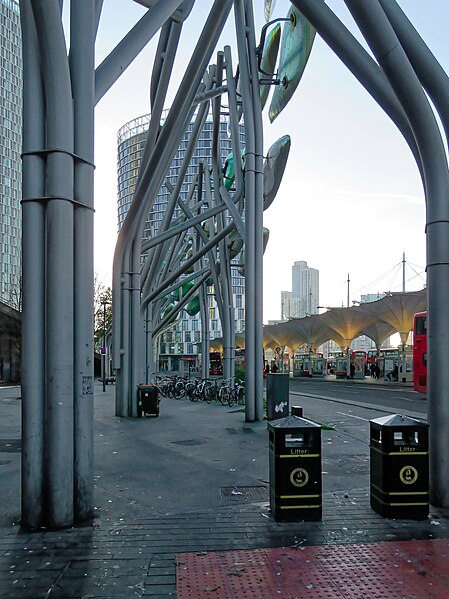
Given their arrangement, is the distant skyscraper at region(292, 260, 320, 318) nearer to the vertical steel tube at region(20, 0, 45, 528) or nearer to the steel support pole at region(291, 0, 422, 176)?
the steel support pole at region(291, 0, 422, 176)

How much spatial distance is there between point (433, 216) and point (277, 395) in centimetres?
960

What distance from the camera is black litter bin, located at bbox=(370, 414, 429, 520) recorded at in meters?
6.62

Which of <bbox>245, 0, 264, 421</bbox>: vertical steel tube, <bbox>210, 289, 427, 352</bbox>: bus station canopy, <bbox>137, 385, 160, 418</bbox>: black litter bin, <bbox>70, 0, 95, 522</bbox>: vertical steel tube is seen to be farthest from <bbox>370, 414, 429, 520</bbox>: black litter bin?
<bbox>210, 289, 427, 352</bbox>: bus station canopy

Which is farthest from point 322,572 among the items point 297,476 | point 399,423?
point 399,423

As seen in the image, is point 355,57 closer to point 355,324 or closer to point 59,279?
point 59,279

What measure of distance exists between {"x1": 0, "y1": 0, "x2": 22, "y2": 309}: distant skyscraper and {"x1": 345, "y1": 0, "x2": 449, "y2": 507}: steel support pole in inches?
4215

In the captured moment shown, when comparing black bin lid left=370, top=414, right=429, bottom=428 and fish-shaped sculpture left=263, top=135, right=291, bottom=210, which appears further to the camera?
fish-shaped sculpture left=263, top=135, right=291, bottom=210

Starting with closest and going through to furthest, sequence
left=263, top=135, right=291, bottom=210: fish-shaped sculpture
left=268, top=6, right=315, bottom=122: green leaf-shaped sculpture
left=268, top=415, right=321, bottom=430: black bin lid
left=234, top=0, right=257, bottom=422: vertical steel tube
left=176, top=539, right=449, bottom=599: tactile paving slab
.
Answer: left=176, top=539, right=449, bottom=599: tactile paving slab < left=268, top=415, right=321, bottom=430: black bin lid < left=234, top=0, right=257, bottom=422: vertical steel tube < left=268, top=6, right=315, bottom=122: green leaf-shaped sculpture < left=263, top=135, right=291, bottom=210: fish-shaped sculpture

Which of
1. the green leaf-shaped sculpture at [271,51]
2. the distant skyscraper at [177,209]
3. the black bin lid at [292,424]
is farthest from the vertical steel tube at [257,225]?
the distant skyscraper at [177,209]

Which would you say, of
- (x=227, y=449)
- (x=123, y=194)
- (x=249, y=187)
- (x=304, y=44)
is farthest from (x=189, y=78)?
(x=123, y=194)

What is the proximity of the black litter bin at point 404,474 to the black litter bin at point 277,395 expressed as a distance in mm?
9325

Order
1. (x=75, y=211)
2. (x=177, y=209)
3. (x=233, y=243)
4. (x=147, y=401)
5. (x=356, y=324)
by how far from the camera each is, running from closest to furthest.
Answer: (x=75, y=211) < (x=147, y=401) < (x=233, y=243) < (x=356, y=324) < (x=177, y=209)

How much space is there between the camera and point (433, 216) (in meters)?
7.36

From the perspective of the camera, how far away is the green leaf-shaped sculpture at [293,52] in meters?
18.7
